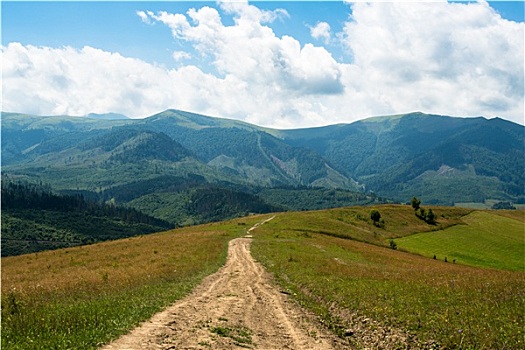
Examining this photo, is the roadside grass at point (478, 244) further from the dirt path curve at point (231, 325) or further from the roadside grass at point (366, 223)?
the dirt path curve at point (231, 325)

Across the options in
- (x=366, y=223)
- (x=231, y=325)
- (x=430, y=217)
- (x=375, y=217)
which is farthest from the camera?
(x=430, y=217)

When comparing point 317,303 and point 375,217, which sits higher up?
point 375,217

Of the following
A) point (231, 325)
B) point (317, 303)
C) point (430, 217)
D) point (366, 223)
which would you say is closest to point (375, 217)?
point (366, 223)

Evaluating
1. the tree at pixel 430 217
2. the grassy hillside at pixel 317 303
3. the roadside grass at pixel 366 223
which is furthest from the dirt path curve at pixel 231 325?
the tree at pixel 430 217

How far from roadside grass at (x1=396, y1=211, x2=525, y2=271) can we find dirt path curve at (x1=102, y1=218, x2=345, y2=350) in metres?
61.4

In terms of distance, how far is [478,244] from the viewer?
94.1 m

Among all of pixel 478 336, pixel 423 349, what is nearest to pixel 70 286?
pixel 423 349

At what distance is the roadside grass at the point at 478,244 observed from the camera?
77.8m

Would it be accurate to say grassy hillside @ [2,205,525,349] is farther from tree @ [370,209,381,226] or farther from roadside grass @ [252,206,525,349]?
tree @ [370,209,381,226]

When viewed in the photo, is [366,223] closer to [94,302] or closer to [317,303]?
[317,303]

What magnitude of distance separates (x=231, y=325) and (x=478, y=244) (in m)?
93.8

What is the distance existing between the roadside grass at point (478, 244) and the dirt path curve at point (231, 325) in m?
61.4

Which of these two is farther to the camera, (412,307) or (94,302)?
(94,302)

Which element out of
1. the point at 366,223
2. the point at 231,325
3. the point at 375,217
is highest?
the point at 375,217
